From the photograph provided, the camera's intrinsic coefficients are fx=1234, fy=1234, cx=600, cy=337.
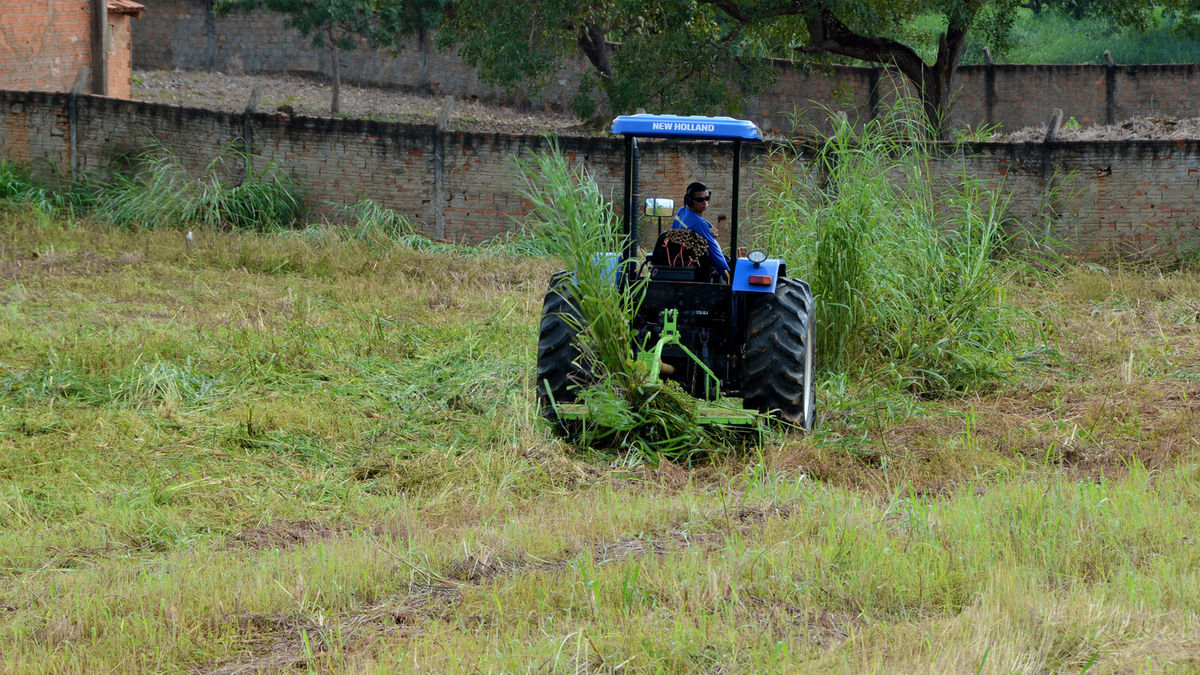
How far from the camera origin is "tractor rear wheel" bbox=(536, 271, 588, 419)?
7258 mm

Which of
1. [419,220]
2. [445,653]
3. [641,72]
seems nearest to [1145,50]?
[641,72]

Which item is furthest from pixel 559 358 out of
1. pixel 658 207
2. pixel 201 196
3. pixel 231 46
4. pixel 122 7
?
pixel 231 46

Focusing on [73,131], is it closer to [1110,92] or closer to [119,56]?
[119,56]

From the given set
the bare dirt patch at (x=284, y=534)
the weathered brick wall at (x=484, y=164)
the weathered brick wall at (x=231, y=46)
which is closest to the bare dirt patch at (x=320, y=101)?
the weathered brick wall at (x=231, y=46)

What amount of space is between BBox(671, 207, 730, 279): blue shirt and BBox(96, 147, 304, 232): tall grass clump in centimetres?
970

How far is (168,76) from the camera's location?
32.0 m

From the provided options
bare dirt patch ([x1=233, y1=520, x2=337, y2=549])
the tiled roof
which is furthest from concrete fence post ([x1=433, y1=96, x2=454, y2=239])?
bare dirt patch ([x1=233, y1=520, x2=337, y2=549])

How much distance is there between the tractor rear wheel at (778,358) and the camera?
7.14 meters

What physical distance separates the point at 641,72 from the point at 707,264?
40.7 ft

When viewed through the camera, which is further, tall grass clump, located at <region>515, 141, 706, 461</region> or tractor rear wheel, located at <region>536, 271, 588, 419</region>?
tractor rear wheel, located at <region>536, 271, 588, 419</region>

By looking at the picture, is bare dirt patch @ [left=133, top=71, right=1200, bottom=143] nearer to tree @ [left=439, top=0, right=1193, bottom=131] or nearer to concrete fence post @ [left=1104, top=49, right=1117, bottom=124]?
concrete fence post @ [left=1104, top=49, right=1117, bottom=124]

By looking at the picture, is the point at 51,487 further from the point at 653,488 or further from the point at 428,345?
the point at 428,345

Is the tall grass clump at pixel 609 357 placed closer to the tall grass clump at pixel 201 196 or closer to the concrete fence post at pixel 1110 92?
the tall grass clump at pixel 201 196

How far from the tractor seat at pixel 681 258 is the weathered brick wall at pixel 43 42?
56.8ft
